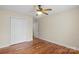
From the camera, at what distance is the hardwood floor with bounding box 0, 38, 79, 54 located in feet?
5.06

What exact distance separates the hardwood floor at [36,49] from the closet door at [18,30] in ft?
0.29

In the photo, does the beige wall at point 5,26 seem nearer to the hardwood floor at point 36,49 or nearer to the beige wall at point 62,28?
the hardwood floor at point 36,49

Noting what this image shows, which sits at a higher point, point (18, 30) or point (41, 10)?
point (41, 10)

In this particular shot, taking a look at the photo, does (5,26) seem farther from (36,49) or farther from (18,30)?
(36,49)

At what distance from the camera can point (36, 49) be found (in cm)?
160

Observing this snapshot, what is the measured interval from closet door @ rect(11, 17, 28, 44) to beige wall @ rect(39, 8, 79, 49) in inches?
11.3

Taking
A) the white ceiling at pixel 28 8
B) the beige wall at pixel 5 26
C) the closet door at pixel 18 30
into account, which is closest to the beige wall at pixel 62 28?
the white ceiling at pixel 28 8

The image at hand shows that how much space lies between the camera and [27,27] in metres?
1.64

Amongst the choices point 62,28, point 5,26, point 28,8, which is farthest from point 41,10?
point 5,26

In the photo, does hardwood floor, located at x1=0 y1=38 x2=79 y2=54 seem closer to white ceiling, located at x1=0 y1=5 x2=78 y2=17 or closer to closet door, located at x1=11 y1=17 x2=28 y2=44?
closet door, located at x1=11 y1=17 x2=28 y2=44

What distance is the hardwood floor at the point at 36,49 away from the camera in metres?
1.54

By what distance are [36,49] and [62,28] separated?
0.57 metres

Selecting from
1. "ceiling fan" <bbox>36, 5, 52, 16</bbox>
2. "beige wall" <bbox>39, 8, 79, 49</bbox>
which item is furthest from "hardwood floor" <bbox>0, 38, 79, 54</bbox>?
"ceiling fan" <bbox>36, 5, 52, 16</bbox>
